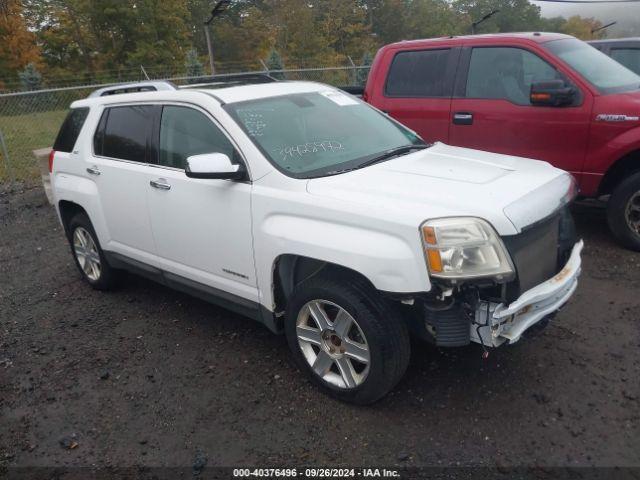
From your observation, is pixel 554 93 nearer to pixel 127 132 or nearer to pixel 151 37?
pixel 127 132

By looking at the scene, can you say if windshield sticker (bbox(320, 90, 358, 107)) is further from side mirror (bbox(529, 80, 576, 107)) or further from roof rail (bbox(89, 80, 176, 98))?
side mirror (bbox(529, 80, 576, 107))

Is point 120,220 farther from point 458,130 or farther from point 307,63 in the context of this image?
point 307,63

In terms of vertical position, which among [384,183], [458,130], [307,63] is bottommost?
[307,63]

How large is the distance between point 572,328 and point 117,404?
10.2ft

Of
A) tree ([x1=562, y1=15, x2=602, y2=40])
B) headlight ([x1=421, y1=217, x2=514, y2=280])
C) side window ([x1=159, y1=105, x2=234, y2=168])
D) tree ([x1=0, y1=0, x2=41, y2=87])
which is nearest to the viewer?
headlight ([x1=421, y1=217, x2=514, y2=280])

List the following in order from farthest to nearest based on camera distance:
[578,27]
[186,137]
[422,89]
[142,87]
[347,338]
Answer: [578,27] → [422,89] → [142,87] → [186,137] → [347,338]

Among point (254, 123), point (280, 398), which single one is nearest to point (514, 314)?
point (280, 398)

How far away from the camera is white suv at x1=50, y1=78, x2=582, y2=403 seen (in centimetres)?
266

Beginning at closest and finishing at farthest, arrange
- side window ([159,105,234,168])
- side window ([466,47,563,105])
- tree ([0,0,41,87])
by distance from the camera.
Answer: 1. side window ([159,105,234,168])
2. side window ([466,47,563,105])
3. tree ([0,0,41,87])

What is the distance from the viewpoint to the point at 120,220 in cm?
435

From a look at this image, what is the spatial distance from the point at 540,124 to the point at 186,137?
3403 millimetres

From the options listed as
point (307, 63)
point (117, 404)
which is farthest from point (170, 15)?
point (117, 404)

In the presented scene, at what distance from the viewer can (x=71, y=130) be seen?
495 centimetres

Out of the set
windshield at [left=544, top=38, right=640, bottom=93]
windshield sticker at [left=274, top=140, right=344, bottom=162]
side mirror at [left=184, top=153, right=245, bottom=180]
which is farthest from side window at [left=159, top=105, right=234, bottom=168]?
windshield at [left=544, top=38, right=640, bottom=93]
